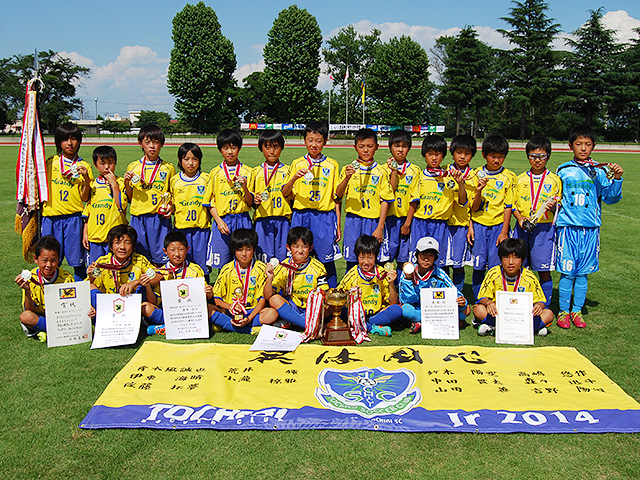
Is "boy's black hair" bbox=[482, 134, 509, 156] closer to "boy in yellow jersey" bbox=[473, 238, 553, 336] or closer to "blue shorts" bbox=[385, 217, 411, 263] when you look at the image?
"boy in yellow jersey" bbox=[473, 238, 553, 336]

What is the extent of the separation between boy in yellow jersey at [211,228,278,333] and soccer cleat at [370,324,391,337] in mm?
1040

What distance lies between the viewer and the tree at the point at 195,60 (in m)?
52.3

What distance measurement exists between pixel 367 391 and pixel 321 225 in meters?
2.24

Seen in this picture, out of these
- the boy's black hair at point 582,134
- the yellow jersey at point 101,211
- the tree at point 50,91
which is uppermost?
the tree at point 50,91

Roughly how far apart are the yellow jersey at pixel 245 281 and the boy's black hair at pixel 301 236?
42 centimetres

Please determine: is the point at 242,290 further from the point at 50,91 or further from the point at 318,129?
the point at 50,91

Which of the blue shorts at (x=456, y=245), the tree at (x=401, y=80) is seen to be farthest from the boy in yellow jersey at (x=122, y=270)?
the tree at (x=401, y=80)

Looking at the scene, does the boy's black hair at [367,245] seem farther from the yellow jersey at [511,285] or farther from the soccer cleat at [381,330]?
the yellow jersey at [511,285]

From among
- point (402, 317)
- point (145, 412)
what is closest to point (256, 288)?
point (402, 317)

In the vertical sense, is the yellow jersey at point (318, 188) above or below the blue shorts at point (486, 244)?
above

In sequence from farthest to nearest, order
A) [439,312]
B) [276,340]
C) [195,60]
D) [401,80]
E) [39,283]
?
[401,80], [195,60], [439,312], [39,283], [276,340]

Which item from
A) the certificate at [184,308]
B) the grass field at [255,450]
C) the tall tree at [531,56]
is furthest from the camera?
the tall tree at [531,56]

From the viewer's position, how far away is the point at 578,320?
17.7 feet

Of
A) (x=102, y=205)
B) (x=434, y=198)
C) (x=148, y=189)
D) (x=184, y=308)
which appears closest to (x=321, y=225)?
(x=434, y=198)
